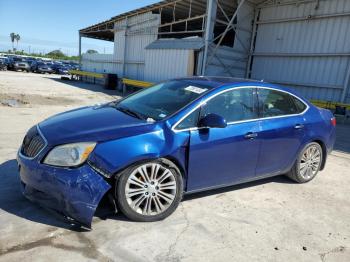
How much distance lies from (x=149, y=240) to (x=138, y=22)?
20.0 meters

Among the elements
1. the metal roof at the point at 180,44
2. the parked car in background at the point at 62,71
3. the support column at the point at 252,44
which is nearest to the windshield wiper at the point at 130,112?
the metal roof at the point at 180,44

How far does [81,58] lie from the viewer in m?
32.0

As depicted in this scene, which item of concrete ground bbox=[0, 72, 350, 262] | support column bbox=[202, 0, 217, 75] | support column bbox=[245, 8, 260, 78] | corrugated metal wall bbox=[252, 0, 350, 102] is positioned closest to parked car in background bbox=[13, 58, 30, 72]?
support column bbox=[245, 8, 260, 78]

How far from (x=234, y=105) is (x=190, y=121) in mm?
750

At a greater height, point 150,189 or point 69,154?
point 69,154

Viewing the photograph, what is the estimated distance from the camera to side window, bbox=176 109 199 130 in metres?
3.50

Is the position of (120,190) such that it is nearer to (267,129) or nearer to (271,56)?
(267,129)

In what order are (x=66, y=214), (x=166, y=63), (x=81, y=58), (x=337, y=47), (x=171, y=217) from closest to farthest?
(x=66, y=214) → (x=171, y=217) → (x=337, y=47) → (x=166, y=63) → (x=81, y=58)

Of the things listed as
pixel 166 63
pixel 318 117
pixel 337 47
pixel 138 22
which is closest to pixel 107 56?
pixel 138 22

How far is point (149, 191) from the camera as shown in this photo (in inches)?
132

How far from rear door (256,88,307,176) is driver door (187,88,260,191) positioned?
0.14 metres

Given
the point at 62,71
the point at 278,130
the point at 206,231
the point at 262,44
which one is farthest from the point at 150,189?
the point at 62,71

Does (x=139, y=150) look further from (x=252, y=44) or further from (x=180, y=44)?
(x=252, y=44)

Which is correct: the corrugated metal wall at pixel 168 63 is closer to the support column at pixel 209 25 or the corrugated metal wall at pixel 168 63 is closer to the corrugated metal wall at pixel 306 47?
the support column at pixel 209 25
